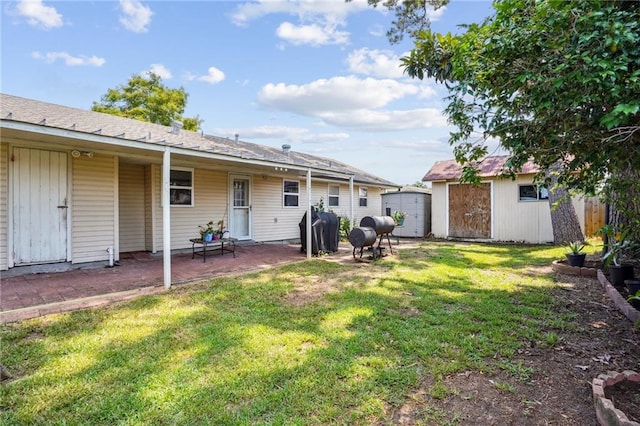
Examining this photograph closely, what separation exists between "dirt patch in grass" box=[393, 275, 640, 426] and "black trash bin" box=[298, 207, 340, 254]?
5961 millimetres

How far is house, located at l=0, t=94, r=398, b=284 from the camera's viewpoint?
18.1 ft

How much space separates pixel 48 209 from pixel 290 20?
8828 mm

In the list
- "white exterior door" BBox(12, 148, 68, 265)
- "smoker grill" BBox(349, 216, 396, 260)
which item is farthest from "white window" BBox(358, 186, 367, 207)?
"white exterior door" BBox(12, 148, 68, 265)

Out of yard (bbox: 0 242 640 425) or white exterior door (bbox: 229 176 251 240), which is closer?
yard (bbox: 0 242 640 425)

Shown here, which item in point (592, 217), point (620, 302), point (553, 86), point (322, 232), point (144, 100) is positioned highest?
point (144, 100)

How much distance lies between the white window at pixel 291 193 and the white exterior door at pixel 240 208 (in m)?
1.62

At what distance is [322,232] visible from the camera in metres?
9.08

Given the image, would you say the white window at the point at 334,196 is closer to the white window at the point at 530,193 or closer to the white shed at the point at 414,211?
the white shed at the point at 414,211

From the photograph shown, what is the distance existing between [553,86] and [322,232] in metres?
6.88

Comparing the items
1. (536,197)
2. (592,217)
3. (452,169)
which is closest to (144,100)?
(452,169)

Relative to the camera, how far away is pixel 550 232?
11484 millimetres

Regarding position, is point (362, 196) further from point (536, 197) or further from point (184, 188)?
point (184, 188)

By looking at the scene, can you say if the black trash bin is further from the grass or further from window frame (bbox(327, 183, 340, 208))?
window frame (bbox(327, 183, 340, 208))

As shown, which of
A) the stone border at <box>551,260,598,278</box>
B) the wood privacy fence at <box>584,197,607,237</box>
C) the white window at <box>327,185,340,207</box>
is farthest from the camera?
the white window at <box>327,185,340,207</box>
